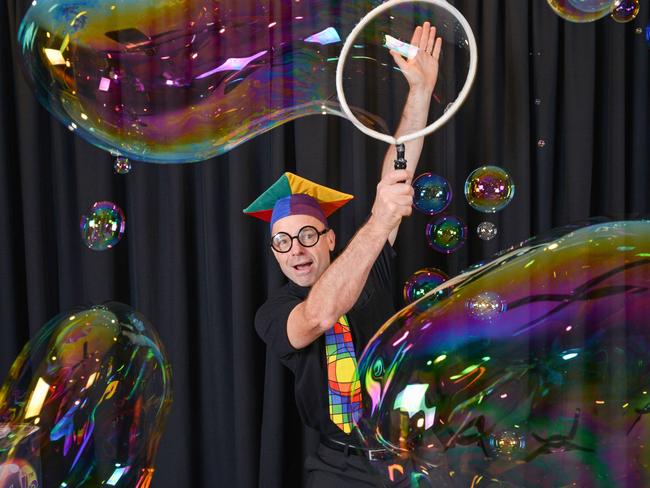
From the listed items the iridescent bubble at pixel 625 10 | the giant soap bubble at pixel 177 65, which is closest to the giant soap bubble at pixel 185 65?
the giant soap bubble at pixel 177 65

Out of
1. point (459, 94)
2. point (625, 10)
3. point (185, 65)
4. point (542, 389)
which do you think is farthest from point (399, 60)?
point (625, 10)

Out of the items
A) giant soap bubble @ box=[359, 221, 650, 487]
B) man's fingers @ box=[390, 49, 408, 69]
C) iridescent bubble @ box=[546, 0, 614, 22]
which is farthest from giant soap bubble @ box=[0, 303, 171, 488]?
iridescent bubble @ box=[546, 0, 614, 22]

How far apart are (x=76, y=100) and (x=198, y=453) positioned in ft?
5.48

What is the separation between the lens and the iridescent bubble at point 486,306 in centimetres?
126

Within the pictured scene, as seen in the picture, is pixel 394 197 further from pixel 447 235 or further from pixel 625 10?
pixel 625 10

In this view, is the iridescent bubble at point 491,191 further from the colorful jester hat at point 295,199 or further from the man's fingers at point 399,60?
the man's fingers at point 399,60

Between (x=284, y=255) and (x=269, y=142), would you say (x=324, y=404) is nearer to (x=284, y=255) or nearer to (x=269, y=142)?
(x=284, y=255)

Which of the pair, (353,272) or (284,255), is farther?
(284,255)

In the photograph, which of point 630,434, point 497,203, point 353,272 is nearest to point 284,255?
point 353,272

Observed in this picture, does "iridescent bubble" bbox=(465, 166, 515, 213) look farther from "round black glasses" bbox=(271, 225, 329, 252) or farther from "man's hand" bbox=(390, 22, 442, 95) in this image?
"man's hand" bbox=(390, 22, 442, 95)

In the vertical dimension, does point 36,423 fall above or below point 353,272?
below

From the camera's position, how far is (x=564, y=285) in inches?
48.9

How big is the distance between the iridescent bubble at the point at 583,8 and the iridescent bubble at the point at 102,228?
1.60m

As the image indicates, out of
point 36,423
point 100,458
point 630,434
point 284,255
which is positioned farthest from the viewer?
point 284,255
